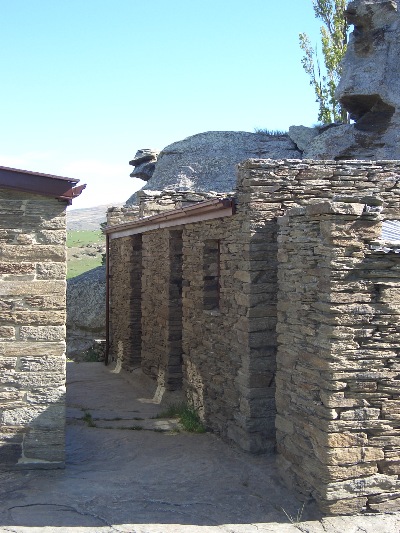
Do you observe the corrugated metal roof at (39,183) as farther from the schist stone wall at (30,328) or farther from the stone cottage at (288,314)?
the stone cottage at (288,314)

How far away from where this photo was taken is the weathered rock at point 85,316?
712 inches

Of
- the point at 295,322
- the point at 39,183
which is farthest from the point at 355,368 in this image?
the point at 39,183

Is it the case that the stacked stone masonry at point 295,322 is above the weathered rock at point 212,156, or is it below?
below

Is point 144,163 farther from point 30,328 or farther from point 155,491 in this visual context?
point 155,491

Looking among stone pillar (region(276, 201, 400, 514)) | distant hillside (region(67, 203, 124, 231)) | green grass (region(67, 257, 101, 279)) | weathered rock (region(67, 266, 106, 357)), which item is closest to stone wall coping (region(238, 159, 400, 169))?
stone pillar (region(276, 201, 400, 514))

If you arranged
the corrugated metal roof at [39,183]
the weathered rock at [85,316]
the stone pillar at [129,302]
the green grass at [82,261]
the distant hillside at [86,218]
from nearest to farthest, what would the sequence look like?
the corrugated metal roof at [39,183], the stone pillar at [129,302], the weathered rock at [85,316], the green grass at [82,261], the distant hillside at [86,218]

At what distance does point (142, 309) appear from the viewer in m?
13.4

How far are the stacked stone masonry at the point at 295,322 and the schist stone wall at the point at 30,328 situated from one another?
232cm

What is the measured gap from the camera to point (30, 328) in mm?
7438

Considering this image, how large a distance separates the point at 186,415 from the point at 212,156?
11538mm

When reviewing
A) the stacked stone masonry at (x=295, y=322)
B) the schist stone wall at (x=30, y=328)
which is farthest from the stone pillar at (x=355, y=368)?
the schist stone wall at (x=30, y=328)

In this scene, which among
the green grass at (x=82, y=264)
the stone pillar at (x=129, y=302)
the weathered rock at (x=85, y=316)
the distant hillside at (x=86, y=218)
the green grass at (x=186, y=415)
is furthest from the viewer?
the distant hillside at (x=86, y=218)

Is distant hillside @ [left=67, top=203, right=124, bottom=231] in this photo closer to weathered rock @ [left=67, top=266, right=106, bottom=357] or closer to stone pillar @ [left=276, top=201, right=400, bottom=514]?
weathered rock @ [left=67, top=266, right=106, bottom=357]

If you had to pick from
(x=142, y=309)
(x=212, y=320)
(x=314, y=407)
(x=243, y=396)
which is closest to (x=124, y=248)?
(x=142, y=309)
